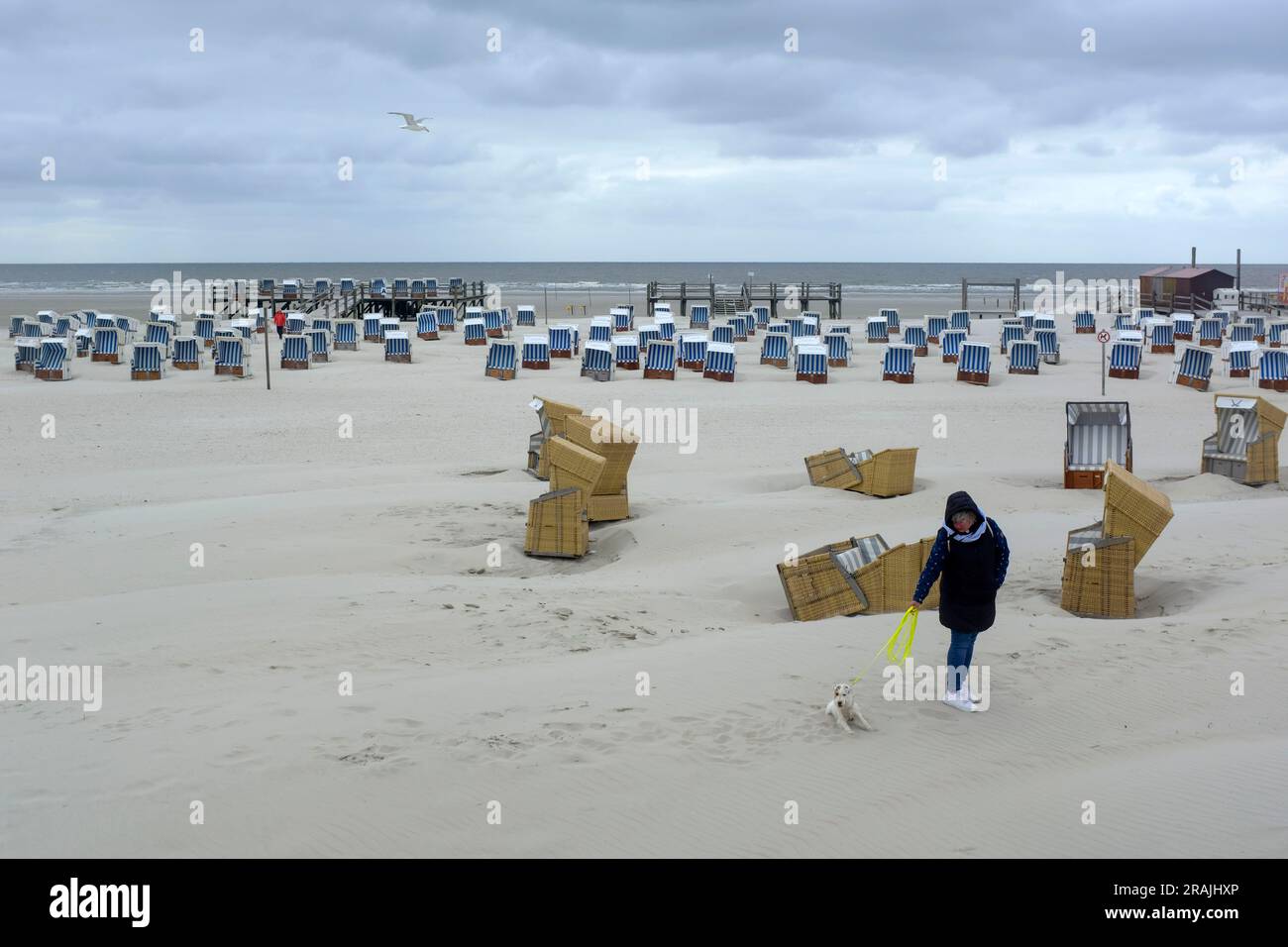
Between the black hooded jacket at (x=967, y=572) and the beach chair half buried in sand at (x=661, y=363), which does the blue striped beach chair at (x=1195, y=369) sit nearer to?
the beach chair half buried in sand at (x=661, y=363)

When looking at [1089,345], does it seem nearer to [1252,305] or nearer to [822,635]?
[1252,305]

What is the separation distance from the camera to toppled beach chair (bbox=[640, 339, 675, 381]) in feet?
92.3

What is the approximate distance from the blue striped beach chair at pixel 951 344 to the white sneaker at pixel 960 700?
88.7ft

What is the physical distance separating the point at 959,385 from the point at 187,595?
828 inches

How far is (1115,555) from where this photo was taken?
8.99m

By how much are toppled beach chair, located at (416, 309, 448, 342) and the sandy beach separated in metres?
25.3

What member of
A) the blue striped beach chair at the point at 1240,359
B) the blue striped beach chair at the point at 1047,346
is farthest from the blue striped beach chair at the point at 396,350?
the blue striped beach chair at the point at 1240,359

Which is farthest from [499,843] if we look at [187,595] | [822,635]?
[187,595]

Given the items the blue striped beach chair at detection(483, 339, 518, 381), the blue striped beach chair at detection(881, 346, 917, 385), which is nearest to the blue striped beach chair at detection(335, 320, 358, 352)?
the blue striped beach chair at detection(483, 339, 518, 381)

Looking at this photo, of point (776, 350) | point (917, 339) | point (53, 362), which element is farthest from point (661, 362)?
point (53, 362)

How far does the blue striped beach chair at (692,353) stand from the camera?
1194 inches

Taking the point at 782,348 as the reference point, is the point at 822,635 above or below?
below
